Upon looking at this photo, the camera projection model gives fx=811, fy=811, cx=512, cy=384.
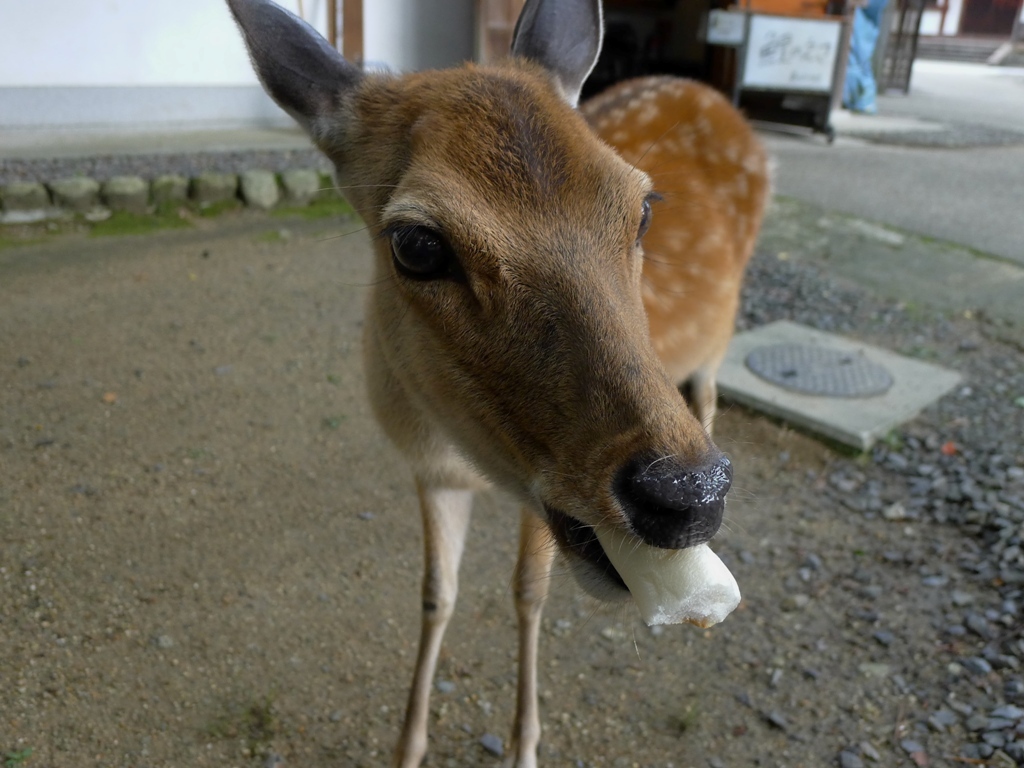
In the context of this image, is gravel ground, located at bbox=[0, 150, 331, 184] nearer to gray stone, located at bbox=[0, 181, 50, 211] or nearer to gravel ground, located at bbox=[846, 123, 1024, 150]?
gray stone, located at bbox=[0, 181, 50, 211]

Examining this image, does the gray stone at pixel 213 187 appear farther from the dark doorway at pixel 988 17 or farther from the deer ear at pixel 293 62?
the dark doorway at pixel 988 17

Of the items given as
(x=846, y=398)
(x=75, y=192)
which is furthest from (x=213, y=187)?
(x=846, y=398)

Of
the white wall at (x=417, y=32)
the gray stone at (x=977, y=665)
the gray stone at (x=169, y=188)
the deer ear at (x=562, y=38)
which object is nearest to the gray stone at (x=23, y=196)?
the gray stone at (x=169, y=188)

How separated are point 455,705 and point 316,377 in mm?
2335

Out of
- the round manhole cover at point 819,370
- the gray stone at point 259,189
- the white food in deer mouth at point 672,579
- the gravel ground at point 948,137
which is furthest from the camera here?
the gravel ground at point 948,137

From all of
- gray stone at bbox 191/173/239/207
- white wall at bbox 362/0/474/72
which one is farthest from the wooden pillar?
gray stone at bbox 191/173/239/207

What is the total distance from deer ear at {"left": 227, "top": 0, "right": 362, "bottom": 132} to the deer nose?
1.38 metres

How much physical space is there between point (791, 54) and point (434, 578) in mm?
9526

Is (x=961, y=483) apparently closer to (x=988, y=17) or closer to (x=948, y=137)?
(x=948, y=137)

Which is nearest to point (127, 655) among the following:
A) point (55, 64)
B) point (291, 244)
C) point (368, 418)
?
point (368, 418)

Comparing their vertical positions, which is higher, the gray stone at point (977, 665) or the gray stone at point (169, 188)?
the gray stone at point (169, 188)

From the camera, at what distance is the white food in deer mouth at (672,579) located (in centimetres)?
140

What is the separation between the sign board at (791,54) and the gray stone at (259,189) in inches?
234

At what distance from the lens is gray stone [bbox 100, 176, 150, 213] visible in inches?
252
